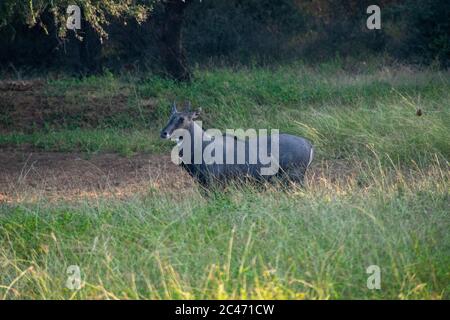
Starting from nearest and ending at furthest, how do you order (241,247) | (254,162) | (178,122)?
(241,247) < (254,162) < (178,122)

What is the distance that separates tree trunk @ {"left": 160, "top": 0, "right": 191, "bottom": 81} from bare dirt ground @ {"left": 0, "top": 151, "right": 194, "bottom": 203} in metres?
6.20

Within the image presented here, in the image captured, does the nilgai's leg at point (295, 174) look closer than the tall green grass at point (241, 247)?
No

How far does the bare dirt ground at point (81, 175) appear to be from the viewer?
33.9ft

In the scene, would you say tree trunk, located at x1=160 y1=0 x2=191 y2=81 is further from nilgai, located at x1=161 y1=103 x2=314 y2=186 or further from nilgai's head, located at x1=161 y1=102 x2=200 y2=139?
nilgai, located at x1=161 y1=103 x2=314 y2=186

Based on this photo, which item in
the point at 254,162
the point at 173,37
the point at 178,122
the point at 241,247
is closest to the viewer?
the point at 241,247

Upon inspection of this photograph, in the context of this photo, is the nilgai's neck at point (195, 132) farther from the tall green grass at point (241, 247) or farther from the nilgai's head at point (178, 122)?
the tall green grass at point (241, 247)

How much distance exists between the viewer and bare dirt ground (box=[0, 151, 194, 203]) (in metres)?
10.3

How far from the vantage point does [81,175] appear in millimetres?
11594

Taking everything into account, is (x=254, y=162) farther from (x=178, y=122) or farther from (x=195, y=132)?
(x=178, y=122)

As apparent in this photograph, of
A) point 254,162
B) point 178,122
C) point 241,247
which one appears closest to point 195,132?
point 178,122

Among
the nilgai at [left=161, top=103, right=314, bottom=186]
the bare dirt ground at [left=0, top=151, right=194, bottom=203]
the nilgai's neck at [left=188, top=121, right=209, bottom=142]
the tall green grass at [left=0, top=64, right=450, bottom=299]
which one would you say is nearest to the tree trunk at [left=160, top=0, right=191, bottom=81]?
the bare dirt ground at [left=0, top=151, right=194, bottom=203]

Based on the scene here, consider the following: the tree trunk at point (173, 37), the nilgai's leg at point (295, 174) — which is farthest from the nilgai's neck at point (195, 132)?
the tree trunk at point (173, 37)

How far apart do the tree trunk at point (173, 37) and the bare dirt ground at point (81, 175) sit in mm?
6195

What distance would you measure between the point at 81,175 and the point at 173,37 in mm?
8425
